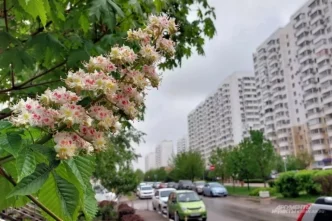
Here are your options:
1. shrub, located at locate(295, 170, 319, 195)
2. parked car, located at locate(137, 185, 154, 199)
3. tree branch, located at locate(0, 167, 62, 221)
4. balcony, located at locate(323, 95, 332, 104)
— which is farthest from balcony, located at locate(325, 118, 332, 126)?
tree branch, located at locate(0, 167, 62, 221)

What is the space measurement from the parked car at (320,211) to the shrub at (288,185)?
63.6 feet

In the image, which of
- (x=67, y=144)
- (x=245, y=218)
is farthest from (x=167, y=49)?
(x=245, y=218)

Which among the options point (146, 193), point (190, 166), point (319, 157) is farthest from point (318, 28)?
point (146, 193)

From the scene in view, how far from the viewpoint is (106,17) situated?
2322 millimetres

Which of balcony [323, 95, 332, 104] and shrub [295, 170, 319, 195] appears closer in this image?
shrub [295, 170, 319, 195]

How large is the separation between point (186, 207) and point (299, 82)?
7483cm

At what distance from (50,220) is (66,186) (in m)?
0.33

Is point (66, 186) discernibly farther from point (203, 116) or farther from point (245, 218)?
point (203, 116)

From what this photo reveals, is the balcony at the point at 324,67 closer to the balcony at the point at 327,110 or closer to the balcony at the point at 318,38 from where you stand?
the balcony at the point at 318,38

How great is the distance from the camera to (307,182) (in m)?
24.1

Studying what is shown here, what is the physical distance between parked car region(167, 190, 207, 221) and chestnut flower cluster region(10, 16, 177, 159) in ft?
54.8

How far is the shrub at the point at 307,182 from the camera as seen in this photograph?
77.4 ft

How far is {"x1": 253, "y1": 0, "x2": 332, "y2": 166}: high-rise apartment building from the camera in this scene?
72.4 metres

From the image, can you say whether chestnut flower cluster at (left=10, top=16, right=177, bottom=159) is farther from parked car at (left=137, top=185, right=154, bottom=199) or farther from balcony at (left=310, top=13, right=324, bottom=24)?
balcony at (left=310, top=13, right=324, bottom=24)
